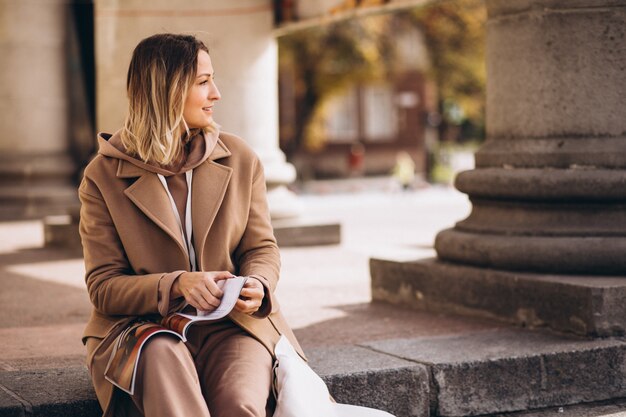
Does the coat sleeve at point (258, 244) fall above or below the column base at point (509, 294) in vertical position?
above

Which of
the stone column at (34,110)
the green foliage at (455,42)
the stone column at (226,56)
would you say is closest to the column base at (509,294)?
the stone column at (226,56)

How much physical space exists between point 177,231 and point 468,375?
1533 millimetres

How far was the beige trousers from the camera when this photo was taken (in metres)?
3.46

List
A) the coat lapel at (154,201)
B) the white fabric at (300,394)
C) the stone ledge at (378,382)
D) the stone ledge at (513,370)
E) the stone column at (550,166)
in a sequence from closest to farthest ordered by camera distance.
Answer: the white fabric at (300,394) → the coat lapel at (154,201) → the stone ledge at (378,382) → the stone ledge at (513,370) → the stone column at (550,166)

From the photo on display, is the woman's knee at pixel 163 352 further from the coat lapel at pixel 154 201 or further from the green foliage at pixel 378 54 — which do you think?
the green foliage at pixel 378 54

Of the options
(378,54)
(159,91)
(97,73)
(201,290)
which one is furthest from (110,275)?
(378,54)

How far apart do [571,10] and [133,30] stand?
517 cm

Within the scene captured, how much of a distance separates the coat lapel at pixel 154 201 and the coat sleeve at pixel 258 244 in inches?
10.3

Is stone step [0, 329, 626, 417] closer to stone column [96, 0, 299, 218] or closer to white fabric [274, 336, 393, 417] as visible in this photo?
white fabric [274, 336, 393, 417]

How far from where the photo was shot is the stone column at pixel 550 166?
5.56 metres

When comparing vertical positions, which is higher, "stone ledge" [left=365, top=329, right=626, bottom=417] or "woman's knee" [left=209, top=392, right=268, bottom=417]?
"woman's knee" [left=209, top=392, right=268, bottom=417]

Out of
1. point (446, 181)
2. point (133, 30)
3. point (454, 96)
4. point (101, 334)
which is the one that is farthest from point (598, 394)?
point (454, 96)

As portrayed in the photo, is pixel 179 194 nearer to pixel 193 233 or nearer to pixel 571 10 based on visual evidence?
pixel 193 233

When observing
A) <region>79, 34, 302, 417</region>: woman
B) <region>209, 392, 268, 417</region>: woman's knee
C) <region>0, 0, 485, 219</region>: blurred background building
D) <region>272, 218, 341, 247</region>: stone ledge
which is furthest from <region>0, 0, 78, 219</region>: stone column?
<region>209, 392, 268, 417</region>: woman's knee
